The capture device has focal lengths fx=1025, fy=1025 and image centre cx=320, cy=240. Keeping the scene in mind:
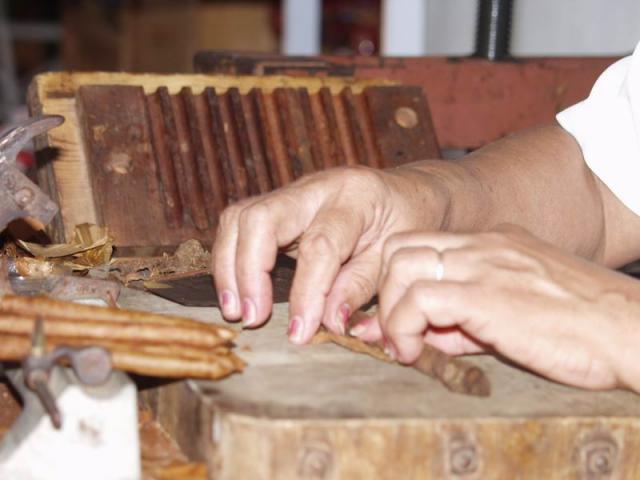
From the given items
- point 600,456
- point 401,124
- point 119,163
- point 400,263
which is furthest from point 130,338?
point 401,124

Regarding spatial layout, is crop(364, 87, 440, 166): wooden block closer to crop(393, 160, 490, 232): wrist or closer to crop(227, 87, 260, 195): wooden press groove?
crop(227, 87, 260, 195): wooden press groove

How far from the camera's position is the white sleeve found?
1802 millimetres

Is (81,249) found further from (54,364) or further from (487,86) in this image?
(487,86)

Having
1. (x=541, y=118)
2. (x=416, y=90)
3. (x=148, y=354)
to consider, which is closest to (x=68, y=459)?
(x=148, y=354)

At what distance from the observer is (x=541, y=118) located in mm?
2672

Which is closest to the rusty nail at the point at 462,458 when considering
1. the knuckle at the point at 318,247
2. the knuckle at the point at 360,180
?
the knuckle at the point at 318,247

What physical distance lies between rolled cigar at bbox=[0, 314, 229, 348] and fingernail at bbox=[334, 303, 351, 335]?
0.21 metres

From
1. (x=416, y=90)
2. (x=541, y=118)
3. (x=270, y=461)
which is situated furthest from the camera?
(x=541, y=118)

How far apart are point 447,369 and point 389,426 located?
0.49ft

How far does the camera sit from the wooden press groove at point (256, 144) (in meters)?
2.24

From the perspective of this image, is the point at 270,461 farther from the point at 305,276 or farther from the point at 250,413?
the point at 305,276

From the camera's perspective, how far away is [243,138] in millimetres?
2281

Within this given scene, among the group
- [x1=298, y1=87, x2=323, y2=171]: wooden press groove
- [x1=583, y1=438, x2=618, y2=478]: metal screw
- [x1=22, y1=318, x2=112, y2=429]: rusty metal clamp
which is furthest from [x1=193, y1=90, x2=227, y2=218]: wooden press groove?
[x1=583, y1=438, x2=618, y2=478]: metal screw

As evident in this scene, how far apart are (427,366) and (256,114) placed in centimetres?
117
